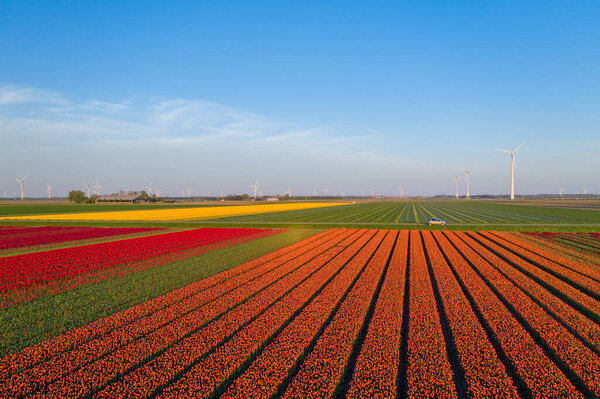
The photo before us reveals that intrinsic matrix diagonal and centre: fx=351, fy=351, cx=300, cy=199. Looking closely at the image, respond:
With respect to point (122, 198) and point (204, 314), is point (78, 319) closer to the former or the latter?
point (204, 314)

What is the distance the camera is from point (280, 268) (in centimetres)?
1880

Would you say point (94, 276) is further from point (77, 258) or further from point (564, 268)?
point (564, 268)

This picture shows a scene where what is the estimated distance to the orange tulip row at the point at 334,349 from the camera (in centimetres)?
706

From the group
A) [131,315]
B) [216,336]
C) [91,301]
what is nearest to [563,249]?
[216,336]

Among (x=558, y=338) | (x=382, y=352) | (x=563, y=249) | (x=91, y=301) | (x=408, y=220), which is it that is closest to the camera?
(x=382, y=352)

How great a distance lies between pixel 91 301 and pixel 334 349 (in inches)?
383

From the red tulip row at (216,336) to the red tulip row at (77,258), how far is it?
1082cm

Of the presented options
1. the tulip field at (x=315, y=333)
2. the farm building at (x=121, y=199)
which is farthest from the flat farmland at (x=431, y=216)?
the farm building at (x=121, y=199)

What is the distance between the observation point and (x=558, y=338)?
30.9 ft

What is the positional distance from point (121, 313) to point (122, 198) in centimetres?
17211

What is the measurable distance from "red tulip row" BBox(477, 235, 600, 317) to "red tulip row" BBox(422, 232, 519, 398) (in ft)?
13.1

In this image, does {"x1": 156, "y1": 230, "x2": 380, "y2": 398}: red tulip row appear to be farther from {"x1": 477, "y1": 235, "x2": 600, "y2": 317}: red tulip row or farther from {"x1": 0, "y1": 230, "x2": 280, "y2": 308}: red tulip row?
{"x1": 477, "y1": 235, "x2": 600, "y2": 317}: red tulip row

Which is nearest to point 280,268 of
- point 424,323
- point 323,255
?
point 323,255

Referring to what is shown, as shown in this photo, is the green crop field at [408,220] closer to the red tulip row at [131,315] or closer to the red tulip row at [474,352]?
the red tulip row at [131,315]
